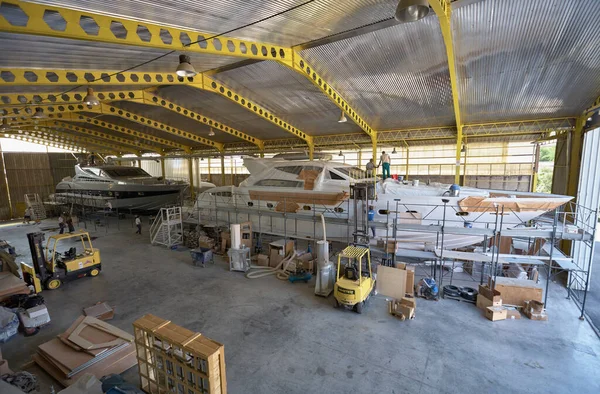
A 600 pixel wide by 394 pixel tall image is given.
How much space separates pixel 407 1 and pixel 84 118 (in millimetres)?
18957

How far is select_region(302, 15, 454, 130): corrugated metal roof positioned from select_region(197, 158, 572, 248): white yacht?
11.6 feet

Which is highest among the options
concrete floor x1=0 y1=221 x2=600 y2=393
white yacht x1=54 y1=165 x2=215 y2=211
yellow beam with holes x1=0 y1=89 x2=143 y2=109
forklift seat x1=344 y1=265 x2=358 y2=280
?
yellow beam with holes x1=0 y1=89 x2=143 y2=109

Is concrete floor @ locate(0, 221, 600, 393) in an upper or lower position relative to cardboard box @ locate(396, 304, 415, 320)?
lower

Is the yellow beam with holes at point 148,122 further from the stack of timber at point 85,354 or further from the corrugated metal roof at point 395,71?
the stack of timber at point 85,354

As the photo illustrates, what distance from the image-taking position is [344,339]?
16.9 feet

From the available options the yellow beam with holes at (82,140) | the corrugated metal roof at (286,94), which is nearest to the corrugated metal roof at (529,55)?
the corrugated metal roof at (286,94)

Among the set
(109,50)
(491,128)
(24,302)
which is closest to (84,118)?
(109,50)

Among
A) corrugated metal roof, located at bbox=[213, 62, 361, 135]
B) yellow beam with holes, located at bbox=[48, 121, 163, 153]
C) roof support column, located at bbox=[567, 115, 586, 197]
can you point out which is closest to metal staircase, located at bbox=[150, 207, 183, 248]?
corrugated metal roof, located at bbox=[213, 62, 361, 135]

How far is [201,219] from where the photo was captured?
40.3ft

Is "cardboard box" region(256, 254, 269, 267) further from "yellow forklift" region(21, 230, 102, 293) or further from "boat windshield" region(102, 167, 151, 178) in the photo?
"boat windshield" region(102, 167, 151, 178)

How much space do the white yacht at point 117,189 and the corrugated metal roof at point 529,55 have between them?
15793 millimetres

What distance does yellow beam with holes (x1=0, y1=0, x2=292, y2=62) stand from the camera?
179 inches

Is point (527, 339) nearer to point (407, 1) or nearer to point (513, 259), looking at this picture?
point (513, 259)

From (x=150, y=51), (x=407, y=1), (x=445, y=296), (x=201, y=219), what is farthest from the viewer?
(x=201, y=219)
